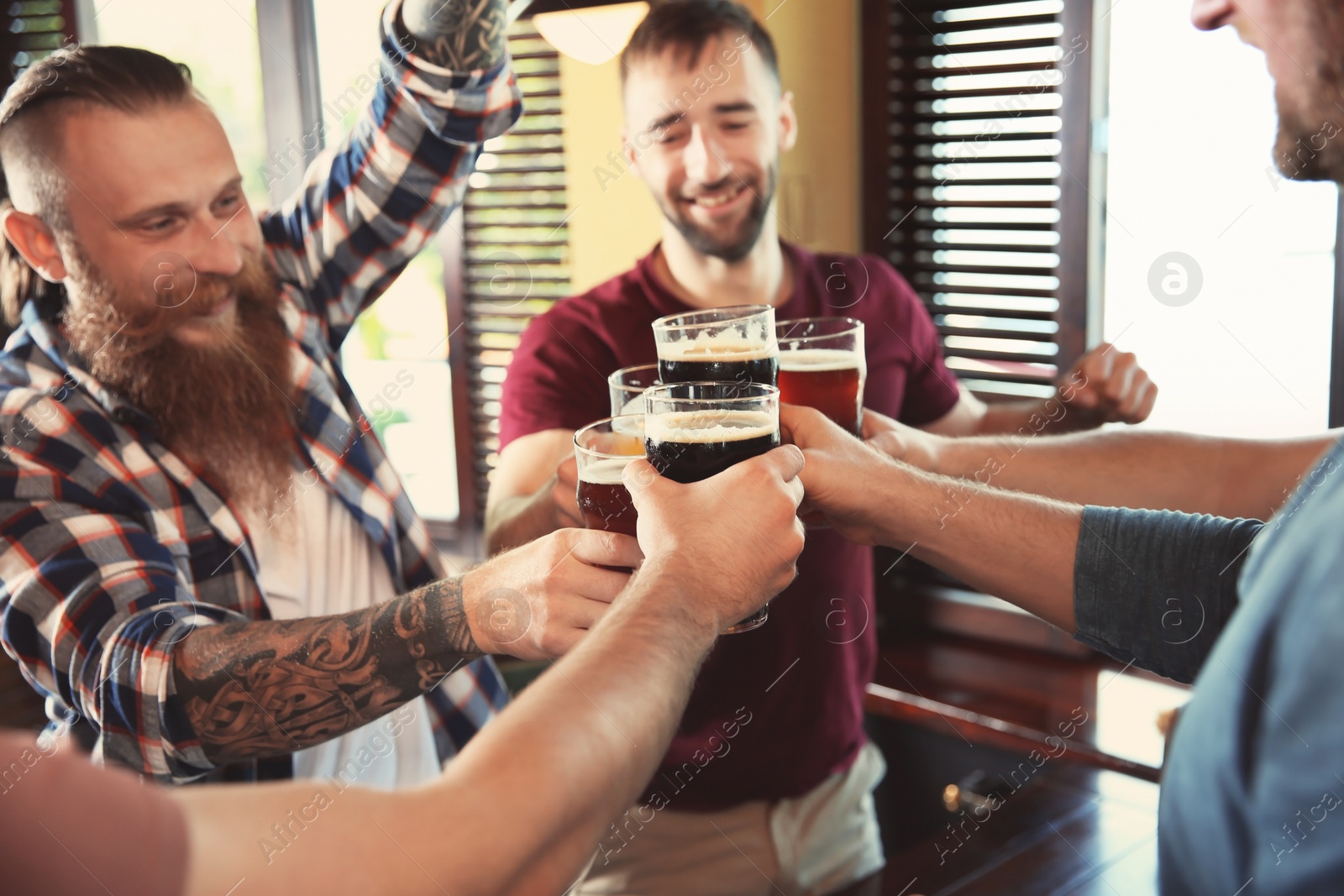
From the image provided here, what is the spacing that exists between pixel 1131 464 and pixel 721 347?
82cm

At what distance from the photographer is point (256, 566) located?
63.1 inches

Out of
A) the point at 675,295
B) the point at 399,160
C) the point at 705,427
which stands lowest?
the point at 705,427

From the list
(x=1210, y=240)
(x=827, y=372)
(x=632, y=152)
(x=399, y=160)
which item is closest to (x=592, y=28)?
(x=632, y=152)

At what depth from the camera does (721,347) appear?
1362mm

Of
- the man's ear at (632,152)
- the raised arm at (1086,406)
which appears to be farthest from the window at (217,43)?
the raised arm at (1086,406)

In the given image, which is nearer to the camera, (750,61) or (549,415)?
(549,415)

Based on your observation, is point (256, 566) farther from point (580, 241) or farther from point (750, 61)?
point (580, 241)

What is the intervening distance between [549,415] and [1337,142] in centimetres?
132

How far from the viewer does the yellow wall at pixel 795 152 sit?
125 inches

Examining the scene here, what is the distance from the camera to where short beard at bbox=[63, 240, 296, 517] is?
5.05 feet

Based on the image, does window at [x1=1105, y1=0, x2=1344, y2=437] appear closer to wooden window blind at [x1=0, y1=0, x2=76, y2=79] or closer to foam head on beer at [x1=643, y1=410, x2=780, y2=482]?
foam head on beer at [x1=643, y1=410, x2=780, y2=482]

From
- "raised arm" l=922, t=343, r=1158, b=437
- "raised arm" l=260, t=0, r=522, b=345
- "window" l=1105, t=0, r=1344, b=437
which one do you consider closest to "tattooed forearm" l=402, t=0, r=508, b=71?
"raised arm" l=260, t=0, r=522, b=345

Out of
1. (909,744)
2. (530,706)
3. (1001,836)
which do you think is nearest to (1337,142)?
(530,706)

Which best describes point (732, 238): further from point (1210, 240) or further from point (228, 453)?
point (1210, 240)
